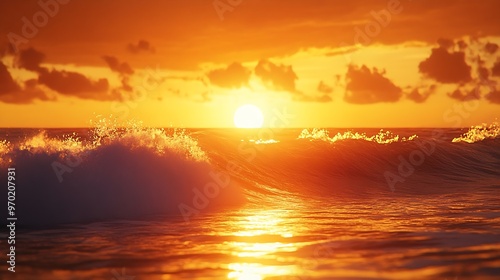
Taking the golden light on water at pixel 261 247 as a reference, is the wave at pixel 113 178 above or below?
above

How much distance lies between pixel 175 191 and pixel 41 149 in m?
5.23

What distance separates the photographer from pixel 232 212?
19500mm

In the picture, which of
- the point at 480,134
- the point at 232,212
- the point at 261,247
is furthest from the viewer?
the point at 480,134

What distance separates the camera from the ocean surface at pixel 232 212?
11.5 m

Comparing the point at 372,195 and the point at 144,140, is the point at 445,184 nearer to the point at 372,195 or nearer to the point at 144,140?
the point at 372,195

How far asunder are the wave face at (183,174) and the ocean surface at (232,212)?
67 millimetres

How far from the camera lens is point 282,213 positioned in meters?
19.3

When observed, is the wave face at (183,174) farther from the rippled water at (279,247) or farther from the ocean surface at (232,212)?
the rippled water at (279,247)

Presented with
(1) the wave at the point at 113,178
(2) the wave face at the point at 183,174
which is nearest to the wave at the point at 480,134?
(2) the wave face at the point at 183,174

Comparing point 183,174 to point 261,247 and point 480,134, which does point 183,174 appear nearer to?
point 261,247

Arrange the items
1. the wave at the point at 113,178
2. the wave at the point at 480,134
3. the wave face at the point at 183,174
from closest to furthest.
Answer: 1. the wave at the point at 113,178
2. the wave face at the point at 183,174
3. the wave at the point at 480,134

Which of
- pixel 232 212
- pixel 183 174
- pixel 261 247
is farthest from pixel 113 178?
pixel 261 247

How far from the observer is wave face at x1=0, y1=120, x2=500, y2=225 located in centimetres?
1972

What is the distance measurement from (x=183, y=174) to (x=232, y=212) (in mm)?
4492
